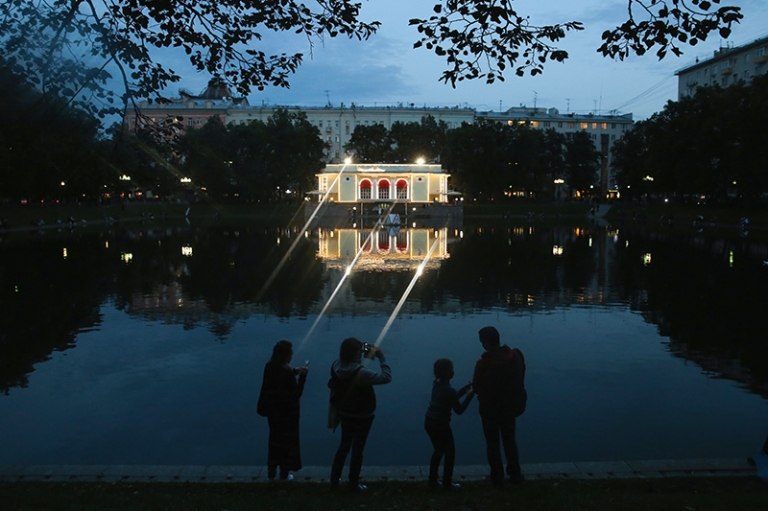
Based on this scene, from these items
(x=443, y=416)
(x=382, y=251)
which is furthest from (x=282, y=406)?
(x=382, y=251)

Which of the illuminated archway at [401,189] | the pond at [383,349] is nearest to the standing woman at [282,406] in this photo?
the pond at [383,349]

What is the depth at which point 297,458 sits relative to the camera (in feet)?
20.9

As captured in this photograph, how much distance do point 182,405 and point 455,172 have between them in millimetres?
88548

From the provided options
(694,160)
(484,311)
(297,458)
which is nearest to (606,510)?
(297,458)

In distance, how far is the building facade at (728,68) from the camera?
7069cm

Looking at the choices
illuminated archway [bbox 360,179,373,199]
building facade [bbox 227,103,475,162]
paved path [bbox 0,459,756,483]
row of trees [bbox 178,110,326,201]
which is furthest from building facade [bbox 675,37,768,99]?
paved path [bbox 0,459,756,483]

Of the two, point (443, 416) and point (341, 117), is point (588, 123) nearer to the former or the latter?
point (341, 117)

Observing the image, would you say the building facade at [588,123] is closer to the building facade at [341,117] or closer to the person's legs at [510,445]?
the building facade at [341,117]

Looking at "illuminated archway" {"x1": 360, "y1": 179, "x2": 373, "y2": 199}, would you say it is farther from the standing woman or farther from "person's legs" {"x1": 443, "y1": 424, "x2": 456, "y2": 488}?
"person's legs" {"x1": 443, "y1": 424, "x2": 456, "y2": 488}

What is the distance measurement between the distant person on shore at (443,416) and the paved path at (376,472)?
0.38 meters

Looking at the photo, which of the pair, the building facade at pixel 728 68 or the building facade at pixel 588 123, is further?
the building facade at pixel 588 123

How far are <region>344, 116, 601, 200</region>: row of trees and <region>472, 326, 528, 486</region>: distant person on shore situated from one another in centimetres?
8807

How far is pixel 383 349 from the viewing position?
1223cm

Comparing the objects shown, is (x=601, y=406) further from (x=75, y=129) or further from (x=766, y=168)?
(x=766, y=168)
